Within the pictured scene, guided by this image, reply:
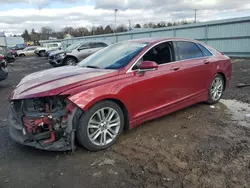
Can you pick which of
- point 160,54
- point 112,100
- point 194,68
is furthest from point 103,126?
point 194,68

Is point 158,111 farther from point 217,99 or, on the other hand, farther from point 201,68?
point 217,99

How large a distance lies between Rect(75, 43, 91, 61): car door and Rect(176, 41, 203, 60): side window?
9.24 m

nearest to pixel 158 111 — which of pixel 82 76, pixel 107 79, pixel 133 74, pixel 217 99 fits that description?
pixel 133 74

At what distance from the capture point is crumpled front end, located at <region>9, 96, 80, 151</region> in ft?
10.1

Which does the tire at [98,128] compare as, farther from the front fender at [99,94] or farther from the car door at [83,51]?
the car door at [83,51]

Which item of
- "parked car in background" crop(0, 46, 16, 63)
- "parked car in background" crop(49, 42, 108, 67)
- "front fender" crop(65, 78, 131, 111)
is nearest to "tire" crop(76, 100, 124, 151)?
"front fender" crop(65, 78, 131, 111)

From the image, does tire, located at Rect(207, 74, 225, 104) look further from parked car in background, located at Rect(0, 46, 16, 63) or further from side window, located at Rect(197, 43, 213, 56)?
parked car in background, located at Rect(0, 46, 16, 63)

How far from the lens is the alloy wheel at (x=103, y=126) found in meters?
3.33

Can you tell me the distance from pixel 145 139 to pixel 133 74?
1.08 m

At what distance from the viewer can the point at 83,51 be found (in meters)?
13.4

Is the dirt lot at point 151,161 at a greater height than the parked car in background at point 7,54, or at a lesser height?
lesser

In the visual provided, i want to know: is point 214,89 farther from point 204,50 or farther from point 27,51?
point 27,51

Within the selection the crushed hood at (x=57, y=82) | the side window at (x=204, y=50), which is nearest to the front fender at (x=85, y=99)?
the crushed hood at (x=57, y=82)

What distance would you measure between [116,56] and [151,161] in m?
1.96
